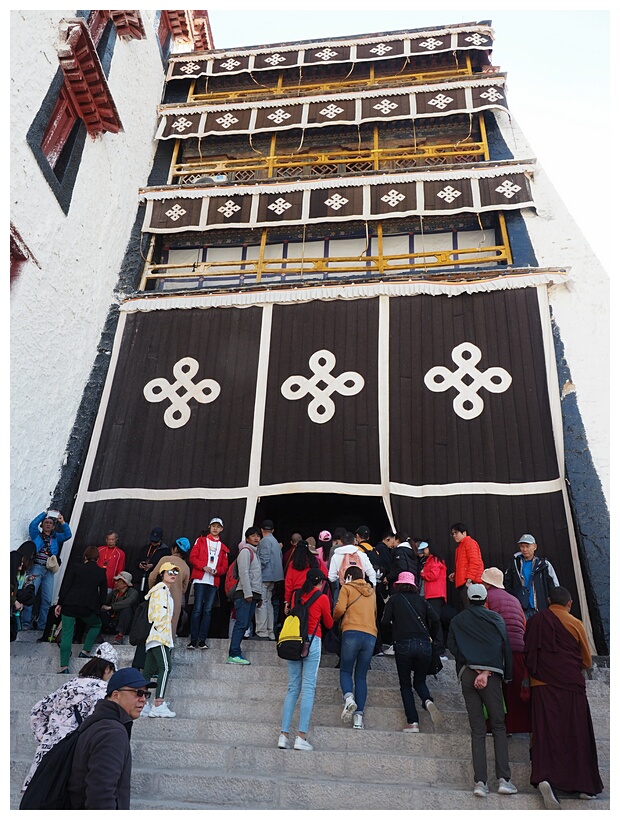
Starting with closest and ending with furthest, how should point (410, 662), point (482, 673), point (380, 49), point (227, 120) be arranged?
point (482, 673) < point (410, 662) < point (227, 120) < point (380, 49)

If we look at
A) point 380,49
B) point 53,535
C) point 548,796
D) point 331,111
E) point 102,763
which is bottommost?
point 548,796

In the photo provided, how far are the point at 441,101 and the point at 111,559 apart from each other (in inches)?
418

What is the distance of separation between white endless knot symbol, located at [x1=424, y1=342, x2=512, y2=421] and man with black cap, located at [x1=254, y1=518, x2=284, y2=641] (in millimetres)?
3606

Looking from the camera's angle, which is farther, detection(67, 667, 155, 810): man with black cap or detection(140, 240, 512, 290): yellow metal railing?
detection(140, 240, 512, 290): yellow metal railing

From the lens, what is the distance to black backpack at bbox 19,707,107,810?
3352mm

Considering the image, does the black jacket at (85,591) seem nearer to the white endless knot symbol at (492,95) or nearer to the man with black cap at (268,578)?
the man with black cap at (268,578)

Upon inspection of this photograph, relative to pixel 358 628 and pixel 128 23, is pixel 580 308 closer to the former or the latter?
pixel 358 628

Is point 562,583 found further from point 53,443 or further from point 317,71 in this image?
point 317,71

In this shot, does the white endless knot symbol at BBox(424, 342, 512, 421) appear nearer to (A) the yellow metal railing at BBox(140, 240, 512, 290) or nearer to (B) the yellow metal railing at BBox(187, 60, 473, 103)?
(A) the yellow metal railing at BBox(140, 240, 512, 290)

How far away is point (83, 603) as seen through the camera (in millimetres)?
7117

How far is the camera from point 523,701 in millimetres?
5609

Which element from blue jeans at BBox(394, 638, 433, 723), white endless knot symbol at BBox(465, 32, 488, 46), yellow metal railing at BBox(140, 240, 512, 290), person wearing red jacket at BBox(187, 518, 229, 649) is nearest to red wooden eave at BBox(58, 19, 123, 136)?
yellow metal railing at BBox(140, 240, 512, 290)

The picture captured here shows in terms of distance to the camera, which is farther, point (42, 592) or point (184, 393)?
point (184, 393)

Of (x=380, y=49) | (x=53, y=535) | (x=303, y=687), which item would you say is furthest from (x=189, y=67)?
(x=303, y=687)
